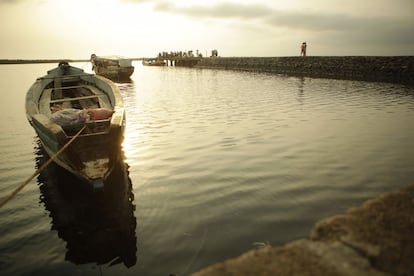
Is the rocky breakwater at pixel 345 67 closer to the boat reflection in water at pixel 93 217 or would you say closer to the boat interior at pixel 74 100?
the boat interior at pixel 74 100

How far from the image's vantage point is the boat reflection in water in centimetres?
354

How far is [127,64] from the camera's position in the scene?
103ft

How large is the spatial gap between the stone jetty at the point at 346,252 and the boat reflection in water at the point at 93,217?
211cm

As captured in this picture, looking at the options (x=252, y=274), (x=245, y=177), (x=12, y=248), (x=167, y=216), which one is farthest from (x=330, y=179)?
(x=12, y=248)

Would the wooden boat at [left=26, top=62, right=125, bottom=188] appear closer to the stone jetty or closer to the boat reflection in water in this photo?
the boat reflection in water

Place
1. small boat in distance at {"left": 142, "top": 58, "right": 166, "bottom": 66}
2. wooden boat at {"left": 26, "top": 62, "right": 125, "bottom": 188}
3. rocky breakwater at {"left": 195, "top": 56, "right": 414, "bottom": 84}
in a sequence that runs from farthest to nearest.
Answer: small boat in distance at {"left": 142, "top": 58, "right": 166, "bottom": 66} → rocky breakwater at {"left": 195, "top": 56, "right": 414, "bottom": 84} → wooden boat at {"left": 26, "top": 62, "right": 125, "bottom": 188}

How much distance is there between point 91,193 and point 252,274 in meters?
4.22

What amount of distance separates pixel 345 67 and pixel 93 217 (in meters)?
30.6

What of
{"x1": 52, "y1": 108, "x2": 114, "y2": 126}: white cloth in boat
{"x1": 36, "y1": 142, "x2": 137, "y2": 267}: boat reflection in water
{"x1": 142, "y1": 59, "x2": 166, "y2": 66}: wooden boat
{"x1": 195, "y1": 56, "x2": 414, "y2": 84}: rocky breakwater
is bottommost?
{"x1": 36, "y1": 142, "x2": 137, "y2": 267}: boat reflection in water

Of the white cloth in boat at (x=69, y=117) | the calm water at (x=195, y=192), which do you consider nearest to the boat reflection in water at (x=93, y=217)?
the calm water at (x=195, y=192)

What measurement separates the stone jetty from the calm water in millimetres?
1503

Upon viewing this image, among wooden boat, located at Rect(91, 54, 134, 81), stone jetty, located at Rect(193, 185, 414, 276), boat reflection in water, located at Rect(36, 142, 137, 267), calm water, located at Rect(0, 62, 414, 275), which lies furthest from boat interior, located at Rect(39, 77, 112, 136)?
wooden boat, located at Rect(91, 54, 134, 81)

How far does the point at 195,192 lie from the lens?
5102mm

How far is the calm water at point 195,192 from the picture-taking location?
11.6 ft
